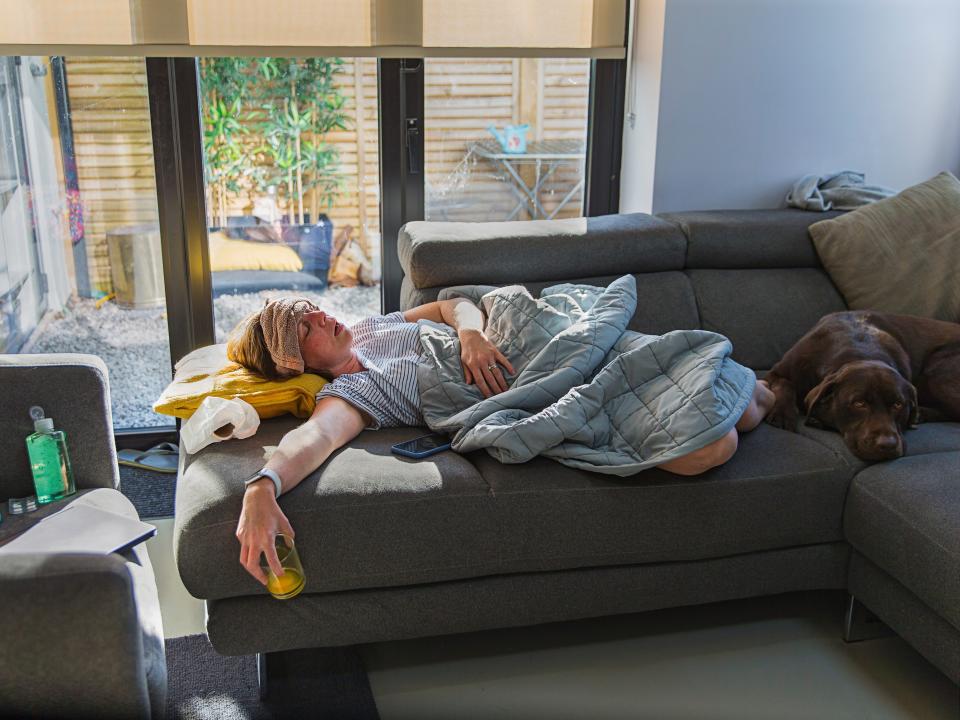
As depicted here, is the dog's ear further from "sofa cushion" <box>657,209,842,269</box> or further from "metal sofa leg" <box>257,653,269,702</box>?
"metal sofa leg" <box>257,653,269,702</box>

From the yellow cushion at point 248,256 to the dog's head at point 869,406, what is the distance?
6.19 feet

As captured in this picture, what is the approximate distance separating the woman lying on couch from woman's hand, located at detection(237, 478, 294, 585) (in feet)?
0.61

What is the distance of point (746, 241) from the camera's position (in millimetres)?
3049

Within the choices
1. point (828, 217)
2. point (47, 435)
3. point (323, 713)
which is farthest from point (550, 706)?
point (828, 217)

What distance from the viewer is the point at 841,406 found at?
2.31 meters

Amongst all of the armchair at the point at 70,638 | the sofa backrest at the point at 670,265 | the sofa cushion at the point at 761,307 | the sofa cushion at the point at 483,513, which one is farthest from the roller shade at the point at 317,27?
the armchair at the point at 70,638

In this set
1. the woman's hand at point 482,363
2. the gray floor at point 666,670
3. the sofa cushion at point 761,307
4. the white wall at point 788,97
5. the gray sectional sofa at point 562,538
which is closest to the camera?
the gray sectional sofa at point 562,538

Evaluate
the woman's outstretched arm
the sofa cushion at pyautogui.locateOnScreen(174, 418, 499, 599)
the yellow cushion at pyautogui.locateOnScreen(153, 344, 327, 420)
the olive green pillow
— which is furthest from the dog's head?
the yellow cushion at pyautogui.locateOnScreen(153, 344, 327, 420)

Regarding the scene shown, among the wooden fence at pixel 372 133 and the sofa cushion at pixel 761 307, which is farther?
the wooden fence at pixel 372 133

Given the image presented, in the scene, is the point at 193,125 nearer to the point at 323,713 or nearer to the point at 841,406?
the point at 323,713

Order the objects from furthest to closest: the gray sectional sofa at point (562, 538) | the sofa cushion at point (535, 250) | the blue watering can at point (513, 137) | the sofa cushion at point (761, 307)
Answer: the blue watering can at point (513, 137) < the sofa cushion at point (761, 307) < the sofa cushion at point (535, 250) < the gray sectional sofa at point (562, 538)

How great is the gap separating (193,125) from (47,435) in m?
1.37

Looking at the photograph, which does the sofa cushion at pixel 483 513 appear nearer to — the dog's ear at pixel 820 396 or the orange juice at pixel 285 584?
the orange juice at pixel 285 584

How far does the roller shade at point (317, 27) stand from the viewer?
2.81 metres
